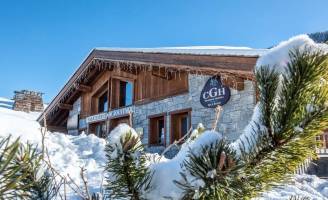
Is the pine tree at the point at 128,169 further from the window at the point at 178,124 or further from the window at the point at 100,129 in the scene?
the window at the point at 100,129

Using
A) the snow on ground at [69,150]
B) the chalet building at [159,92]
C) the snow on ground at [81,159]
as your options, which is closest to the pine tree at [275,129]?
the snow on ground at [81,159]

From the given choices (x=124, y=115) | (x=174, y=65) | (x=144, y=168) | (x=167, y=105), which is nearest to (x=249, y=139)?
(x=144, y=168)

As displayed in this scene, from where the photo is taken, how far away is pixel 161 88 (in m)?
10.4

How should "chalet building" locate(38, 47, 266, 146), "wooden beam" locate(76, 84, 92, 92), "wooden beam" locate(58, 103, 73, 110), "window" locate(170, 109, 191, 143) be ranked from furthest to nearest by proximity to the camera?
"wooden beam" locate(58, 103, 73, 110)
"wooden beam" locate(76, 84, 92, 92)
"window" locate(170, 109, 191, 143)
"chalet building" locate(38, 47, 266, 146)

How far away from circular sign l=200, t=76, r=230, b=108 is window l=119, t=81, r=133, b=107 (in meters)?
3.95

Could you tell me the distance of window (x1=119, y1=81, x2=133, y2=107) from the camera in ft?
39.8

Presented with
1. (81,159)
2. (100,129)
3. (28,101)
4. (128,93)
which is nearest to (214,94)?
(81,159)

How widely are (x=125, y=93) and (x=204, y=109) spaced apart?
4.59 meters

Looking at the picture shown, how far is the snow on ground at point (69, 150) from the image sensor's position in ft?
15.3

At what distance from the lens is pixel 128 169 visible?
870mm

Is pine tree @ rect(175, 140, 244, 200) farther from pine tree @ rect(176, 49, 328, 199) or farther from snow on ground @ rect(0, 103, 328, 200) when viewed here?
snow on ground @ rect(0, 103, 328, 200)

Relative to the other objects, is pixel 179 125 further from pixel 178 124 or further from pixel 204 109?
pixel 204 109

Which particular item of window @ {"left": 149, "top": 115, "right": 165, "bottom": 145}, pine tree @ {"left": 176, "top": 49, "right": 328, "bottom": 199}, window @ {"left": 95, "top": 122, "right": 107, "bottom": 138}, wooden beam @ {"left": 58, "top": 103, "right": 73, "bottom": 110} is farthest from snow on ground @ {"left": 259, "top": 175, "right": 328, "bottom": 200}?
wooden beam @ {"left": 58, "top": 103, "right": 73, "bottom": 110}

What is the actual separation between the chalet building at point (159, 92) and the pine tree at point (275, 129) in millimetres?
4514
